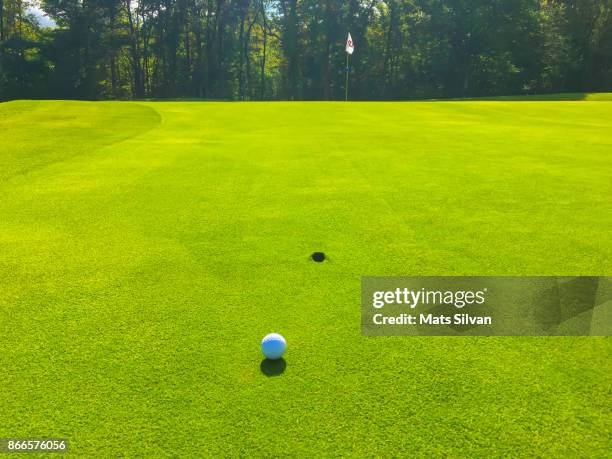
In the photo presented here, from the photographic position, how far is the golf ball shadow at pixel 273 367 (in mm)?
3033

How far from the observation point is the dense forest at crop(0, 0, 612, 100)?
52875mm

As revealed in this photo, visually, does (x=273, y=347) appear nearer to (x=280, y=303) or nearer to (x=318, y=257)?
(x=280, y=303)

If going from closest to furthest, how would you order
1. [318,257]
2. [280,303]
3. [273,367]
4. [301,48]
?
[273,367] → [280,303] → [318,257] → [301,48]

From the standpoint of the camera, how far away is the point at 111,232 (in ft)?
18.3

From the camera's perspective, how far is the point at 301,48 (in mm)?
64125

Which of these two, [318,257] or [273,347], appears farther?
[318,257]

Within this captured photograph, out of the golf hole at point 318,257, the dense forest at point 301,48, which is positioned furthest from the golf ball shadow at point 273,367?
the dense forest at point 301,48

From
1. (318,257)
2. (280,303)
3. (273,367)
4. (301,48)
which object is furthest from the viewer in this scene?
(301,48)

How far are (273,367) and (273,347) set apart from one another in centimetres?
12

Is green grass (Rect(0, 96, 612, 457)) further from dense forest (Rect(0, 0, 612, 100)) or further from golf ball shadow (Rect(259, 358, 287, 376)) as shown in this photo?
dense forest (Rect(0, 0, 612, 100))

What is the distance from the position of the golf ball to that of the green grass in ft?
0.31

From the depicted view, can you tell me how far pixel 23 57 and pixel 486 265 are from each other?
193 feet

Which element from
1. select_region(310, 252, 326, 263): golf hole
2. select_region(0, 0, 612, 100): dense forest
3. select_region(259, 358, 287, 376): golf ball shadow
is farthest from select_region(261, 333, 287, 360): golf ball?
select_region(0, 0, 612, 100): dense forest

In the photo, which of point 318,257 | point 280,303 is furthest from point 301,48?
point 280,303
